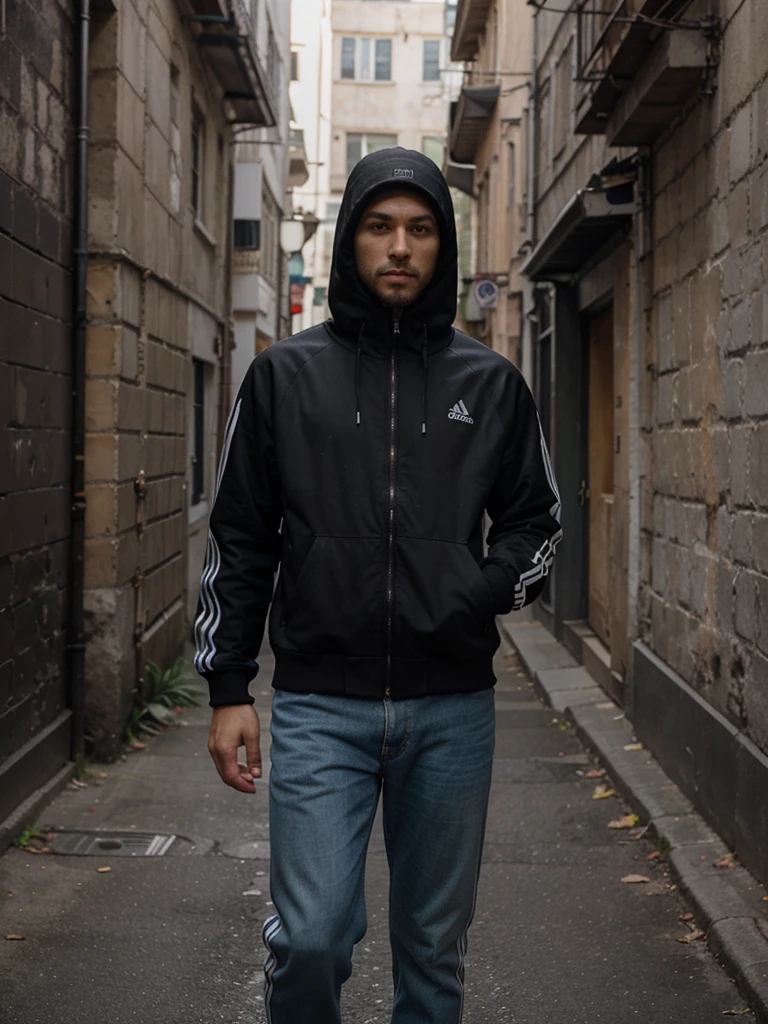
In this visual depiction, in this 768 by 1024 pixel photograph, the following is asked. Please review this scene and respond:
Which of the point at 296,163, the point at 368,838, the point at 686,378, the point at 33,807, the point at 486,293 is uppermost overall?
the point at 296,163

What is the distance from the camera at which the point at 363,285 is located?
3.22 m

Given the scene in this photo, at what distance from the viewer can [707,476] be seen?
6574 mm

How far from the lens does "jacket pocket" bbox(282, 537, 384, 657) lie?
118 inches

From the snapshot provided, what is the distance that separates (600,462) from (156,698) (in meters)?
4.59

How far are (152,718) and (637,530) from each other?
3262mm

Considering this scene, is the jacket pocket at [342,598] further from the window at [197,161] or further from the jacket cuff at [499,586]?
the window at [197,161]

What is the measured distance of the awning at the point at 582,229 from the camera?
8.95 metres

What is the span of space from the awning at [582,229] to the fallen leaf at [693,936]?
4877mm

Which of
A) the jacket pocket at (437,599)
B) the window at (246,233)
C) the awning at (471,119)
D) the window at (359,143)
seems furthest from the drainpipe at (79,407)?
the window at (359,143)

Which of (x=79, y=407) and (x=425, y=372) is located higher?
(x=79, y=407)

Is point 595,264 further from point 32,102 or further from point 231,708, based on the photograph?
point 231,708

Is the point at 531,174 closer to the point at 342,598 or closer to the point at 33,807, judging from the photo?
the point at 33,807

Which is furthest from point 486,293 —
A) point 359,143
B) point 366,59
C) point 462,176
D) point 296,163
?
point 366,59

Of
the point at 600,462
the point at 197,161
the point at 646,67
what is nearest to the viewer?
the point at 646,67
